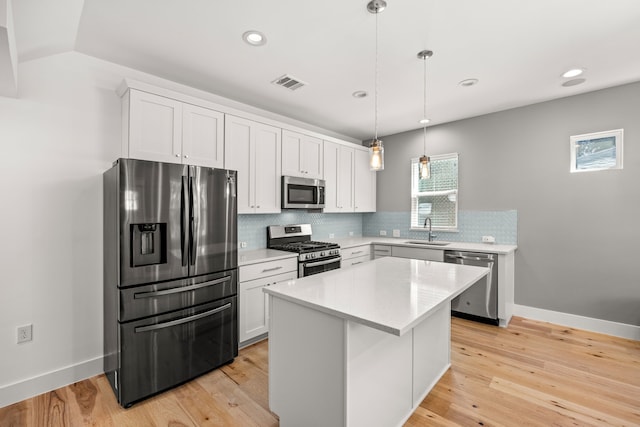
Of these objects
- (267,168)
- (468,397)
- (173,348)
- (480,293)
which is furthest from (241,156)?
(480,293)

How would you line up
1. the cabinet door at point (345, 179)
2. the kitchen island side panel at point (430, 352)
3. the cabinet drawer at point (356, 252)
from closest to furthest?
the kitchen island side panel at point (430, 352), the cabinet drawer at point (356, 252), the cabinet door at point (345, 179)

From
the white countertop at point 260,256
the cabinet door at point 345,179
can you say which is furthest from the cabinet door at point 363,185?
the white countertop at point 260,256

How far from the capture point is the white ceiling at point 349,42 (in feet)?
6.21

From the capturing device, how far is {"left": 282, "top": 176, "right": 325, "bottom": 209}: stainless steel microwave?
364 centimetres

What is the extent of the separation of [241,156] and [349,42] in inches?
62.0

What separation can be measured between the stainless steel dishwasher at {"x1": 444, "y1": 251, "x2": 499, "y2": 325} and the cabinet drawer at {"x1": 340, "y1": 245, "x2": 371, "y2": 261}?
44.6 inches

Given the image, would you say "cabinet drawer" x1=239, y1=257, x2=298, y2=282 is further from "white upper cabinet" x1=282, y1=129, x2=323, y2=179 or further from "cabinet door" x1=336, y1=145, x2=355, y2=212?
"cabinet door" x1=336, y1=145, x2=355, y2=212

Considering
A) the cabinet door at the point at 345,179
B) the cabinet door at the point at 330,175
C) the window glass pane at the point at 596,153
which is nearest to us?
the window glass pane at the point at 596,153

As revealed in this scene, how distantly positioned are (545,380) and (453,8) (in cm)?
291

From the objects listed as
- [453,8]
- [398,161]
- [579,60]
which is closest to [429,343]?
[453,8]

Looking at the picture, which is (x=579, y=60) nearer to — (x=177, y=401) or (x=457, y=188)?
(x=457, y=188)

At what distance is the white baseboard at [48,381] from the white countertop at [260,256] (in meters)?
1.43

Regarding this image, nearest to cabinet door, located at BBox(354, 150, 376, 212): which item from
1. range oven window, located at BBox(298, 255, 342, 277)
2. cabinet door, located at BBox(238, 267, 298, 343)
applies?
range oven window, located at BBox(298, 255, 342, 277)

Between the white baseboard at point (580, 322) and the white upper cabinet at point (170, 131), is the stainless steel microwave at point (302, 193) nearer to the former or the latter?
the white upper cabinet at point (170, 131)
